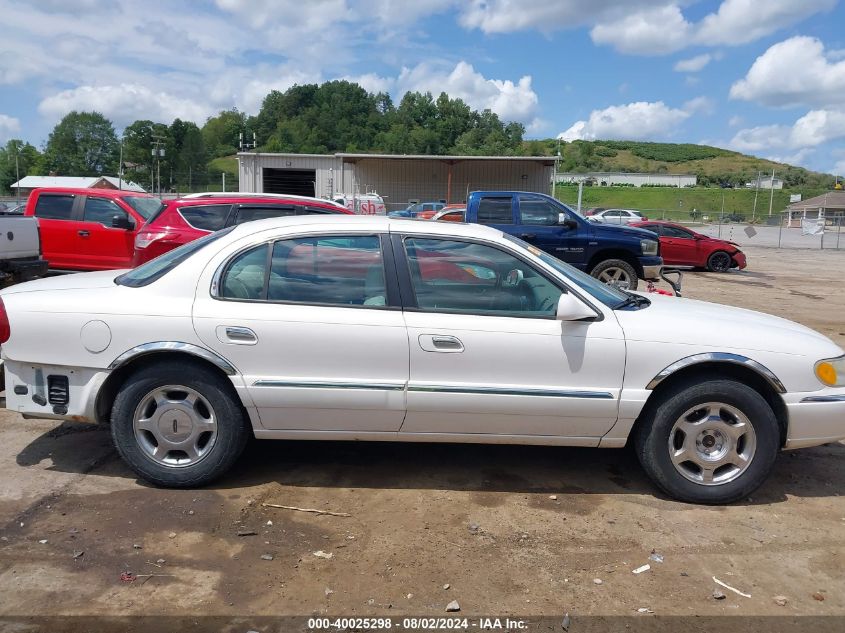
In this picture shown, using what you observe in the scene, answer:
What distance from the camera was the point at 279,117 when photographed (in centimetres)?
13200

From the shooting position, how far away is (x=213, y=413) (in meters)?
3.99

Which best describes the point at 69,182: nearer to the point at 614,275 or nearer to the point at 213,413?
the point at 614,275

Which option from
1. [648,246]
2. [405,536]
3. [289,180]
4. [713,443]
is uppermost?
[289,180]

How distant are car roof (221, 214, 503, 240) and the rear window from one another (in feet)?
0.62

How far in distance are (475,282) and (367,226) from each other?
0.74 m

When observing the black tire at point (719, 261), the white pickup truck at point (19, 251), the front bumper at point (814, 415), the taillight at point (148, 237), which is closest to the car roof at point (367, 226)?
the front bumper at point (814, 415)

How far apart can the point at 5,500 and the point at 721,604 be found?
12.4 feet

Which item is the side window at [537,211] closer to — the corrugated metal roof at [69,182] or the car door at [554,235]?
the car door at [554,235]

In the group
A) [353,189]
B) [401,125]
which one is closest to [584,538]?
[353,189]

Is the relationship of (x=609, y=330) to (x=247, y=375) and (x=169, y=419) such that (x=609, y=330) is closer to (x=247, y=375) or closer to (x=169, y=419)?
(x=247, y=375)

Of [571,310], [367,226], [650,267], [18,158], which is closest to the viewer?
[571,310]

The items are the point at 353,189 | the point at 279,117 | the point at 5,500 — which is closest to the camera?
the point at 5,500

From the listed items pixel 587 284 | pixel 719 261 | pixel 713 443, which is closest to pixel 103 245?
pixel 587 284

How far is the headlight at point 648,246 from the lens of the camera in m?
11.8
